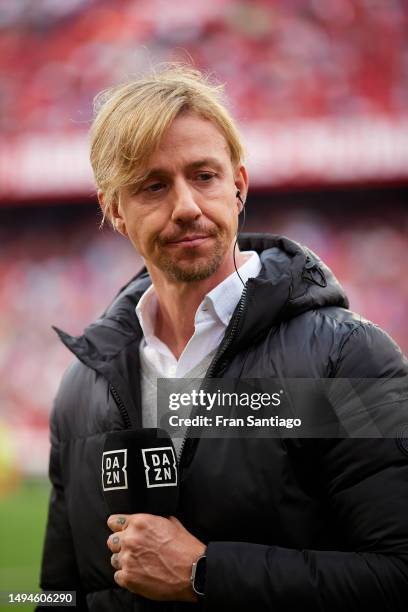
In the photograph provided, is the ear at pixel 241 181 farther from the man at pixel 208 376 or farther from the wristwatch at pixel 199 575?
the wristwatch at pixel 199 575

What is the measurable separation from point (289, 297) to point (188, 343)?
0.75 feet

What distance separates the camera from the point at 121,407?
5.13 feet

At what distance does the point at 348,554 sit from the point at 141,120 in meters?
0.80

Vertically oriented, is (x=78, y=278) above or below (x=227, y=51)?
below

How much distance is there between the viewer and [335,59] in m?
11.1

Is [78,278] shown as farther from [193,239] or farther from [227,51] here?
[193,239]

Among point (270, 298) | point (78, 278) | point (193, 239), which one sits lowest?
point (270, 298)

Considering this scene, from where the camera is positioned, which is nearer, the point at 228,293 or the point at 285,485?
the point at 285,485

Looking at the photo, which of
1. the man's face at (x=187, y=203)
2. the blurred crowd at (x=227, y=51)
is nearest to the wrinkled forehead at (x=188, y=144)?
the man's face at (x=187, y=203)

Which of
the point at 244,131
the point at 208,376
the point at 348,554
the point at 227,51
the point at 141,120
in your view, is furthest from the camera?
the point at 227,51

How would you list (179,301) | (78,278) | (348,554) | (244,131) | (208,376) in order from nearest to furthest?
(348,554) < (208,376) < (179,301) < (244,131) < (78,278)

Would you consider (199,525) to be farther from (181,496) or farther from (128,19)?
(128,19)

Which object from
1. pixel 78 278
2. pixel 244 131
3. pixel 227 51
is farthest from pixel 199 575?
pixel 227 51

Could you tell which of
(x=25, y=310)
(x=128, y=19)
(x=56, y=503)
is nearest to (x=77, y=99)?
(x=128, y=19)
